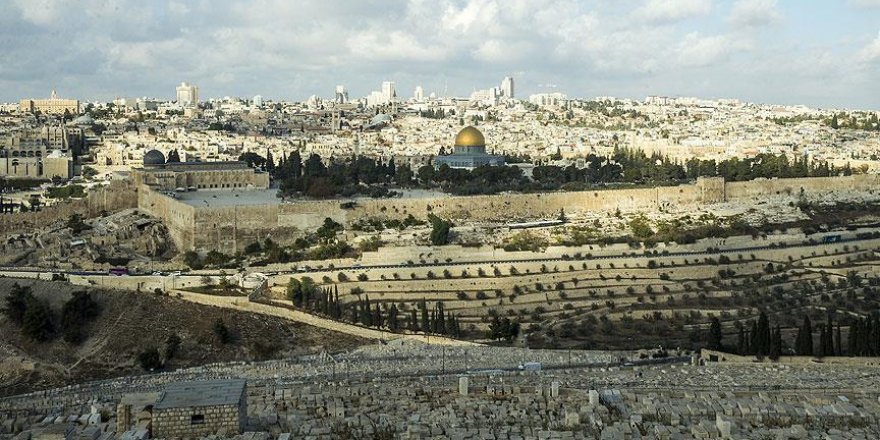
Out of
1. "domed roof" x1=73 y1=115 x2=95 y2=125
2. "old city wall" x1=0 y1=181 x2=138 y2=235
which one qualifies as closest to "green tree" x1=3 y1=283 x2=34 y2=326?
"old city wall" x1=0 y1=181 x2=138 y2=235

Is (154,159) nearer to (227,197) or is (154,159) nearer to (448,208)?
(227,197)

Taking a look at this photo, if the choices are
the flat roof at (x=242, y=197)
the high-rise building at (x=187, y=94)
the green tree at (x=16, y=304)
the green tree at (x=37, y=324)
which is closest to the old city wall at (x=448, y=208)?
the flat roof at (x=242, y=197)

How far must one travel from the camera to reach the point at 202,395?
16250 mm

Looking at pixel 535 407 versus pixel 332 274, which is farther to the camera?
pixel 332 274

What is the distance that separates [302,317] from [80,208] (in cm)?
1383

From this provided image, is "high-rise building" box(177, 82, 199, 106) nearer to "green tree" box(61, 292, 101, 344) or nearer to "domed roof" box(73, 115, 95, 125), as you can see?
"domed roof" box(73, 115, 95, 125)

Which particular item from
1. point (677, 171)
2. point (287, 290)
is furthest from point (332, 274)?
point (677, 171)

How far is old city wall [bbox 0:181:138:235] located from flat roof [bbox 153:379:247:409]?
2007 cm

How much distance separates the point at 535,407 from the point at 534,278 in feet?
40.8

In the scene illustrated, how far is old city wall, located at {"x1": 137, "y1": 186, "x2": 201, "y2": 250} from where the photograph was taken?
3219cm

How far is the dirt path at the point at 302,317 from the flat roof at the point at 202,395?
9027 millimetres

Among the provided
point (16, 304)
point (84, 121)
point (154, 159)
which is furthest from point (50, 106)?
point (16, 304)

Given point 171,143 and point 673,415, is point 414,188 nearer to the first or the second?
point 171,143

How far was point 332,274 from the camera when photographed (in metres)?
29.3
